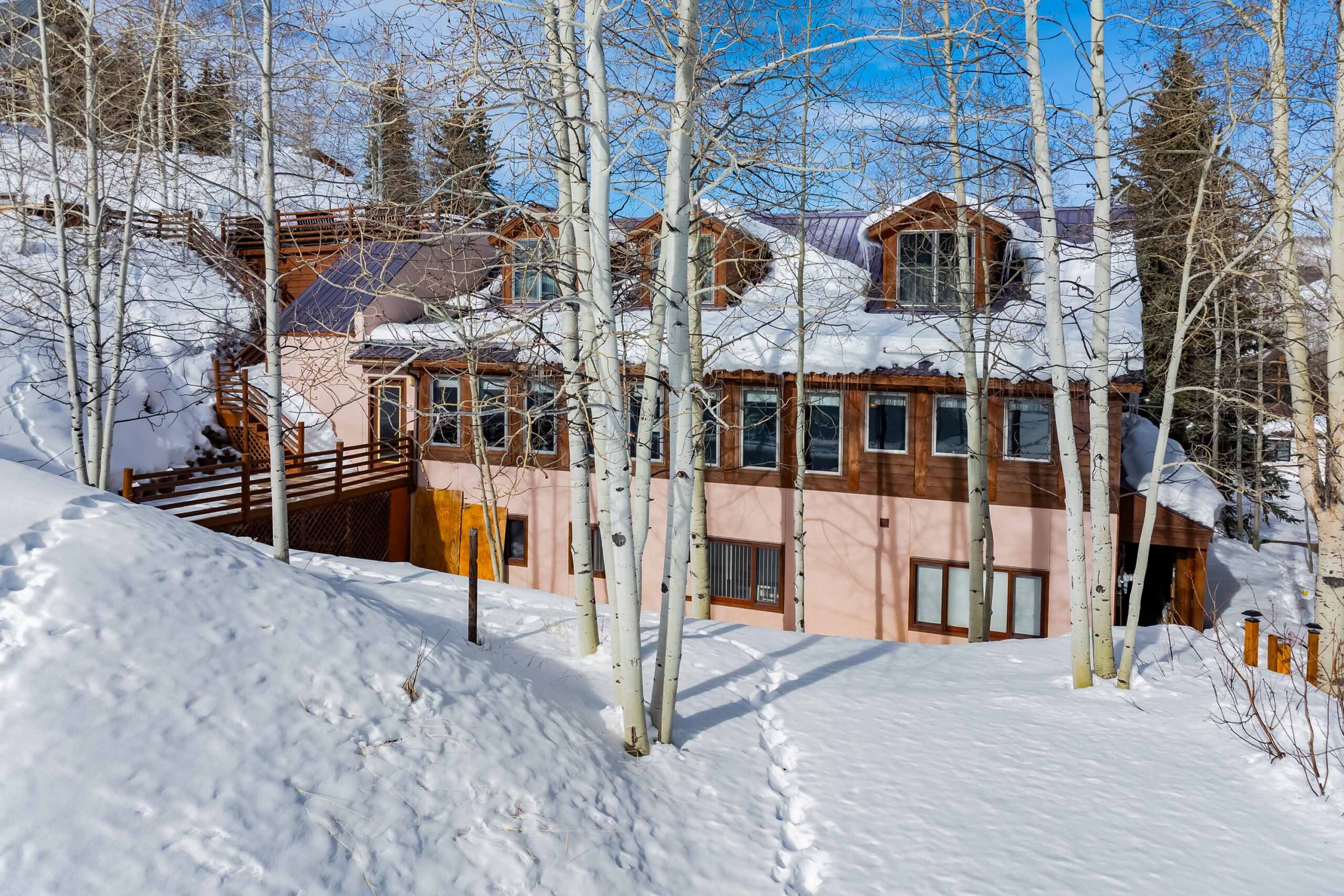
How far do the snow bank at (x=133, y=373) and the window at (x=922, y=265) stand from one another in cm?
1208

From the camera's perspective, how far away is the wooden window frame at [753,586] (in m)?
14.9

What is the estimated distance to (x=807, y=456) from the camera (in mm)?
14812

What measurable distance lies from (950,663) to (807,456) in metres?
5.82

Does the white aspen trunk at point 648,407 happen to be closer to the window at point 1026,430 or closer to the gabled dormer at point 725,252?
the gabled dormer at point 725,252

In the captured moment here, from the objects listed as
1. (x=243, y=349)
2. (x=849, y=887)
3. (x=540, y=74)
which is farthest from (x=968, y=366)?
(x=243, y=349)

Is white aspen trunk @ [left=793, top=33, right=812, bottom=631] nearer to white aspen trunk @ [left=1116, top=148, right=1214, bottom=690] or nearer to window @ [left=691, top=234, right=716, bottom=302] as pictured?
window @ [left=691, top=234, right=716, bottom=302]

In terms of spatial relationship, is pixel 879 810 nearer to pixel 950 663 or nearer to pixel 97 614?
pixel 950 663

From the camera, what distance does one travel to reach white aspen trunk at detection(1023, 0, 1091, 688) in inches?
297

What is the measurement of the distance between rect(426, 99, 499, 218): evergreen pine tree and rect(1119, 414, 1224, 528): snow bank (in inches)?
371

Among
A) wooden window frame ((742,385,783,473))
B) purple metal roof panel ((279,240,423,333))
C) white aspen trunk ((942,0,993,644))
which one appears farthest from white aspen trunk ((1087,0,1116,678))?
purple metal roof panel ((279,240,423,333))

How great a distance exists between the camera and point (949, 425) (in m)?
13.9

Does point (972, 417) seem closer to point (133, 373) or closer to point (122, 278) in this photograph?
point (122, 278)

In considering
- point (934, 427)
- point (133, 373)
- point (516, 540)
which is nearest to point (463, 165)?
point (934, 427)

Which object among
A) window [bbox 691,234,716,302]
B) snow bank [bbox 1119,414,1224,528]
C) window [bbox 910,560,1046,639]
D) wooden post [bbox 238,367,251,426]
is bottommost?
window [bbox 910,560,1046,639]
